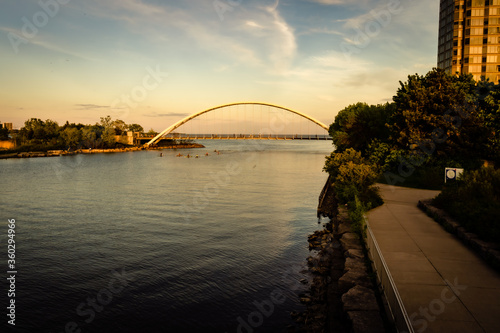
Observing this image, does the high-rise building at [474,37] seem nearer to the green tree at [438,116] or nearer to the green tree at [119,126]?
the green tree at [438,116]

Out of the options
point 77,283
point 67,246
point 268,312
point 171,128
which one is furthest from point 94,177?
point 171,128

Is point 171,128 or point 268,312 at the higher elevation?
point 171,128

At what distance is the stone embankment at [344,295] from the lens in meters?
8.88

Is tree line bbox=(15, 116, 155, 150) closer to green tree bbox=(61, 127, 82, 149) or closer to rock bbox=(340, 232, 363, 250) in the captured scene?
green tree bbox=(61, 127, 82, 149)

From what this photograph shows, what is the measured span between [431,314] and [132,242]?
18.4m

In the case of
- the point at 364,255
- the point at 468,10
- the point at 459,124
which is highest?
the point at 468,10

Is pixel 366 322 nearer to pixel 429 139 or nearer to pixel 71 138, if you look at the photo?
pixel 429 139

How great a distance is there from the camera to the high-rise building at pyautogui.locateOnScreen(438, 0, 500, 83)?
102 m

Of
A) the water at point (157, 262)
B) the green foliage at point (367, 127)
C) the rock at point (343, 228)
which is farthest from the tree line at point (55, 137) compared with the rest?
the rock at point (343, 228)

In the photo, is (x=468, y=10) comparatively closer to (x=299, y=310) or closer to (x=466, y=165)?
(x=466, y=165)

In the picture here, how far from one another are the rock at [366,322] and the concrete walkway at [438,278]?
2.47ft

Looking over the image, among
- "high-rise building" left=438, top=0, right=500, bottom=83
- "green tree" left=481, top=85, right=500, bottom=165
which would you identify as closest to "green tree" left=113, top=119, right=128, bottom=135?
"high-rise building" left=438, top=0, right=500, bottom=83

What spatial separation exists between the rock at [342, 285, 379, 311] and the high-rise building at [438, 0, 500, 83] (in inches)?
4460

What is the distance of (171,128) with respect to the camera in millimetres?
166125
